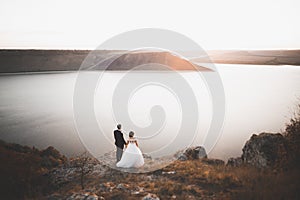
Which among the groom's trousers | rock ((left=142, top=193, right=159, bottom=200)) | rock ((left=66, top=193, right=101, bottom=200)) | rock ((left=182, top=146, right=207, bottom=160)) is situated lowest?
rock ((left=182, top=146, right=207, bottom=160))

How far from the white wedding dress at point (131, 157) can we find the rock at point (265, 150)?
6988mm

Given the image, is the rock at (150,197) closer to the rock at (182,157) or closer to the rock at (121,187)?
the rock at (121,187)

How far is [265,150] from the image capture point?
15.0 metres

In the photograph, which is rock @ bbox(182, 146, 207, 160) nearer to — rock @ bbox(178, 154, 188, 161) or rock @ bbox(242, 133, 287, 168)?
rock @ bbox(178, 154, 188, 161)

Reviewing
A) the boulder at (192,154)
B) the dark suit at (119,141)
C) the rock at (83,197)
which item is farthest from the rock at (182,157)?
the rock at (83,197)

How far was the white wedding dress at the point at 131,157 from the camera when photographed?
13.4 m

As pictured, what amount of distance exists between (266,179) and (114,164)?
778 cm

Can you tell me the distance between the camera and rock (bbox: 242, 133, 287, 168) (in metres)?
14.1

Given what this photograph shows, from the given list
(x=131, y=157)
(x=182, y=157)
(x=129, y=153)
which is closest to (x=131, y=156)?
(x=131, y=157)

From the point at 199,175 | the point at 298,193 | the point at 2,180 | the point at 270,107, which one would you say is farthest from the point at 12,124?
the point at 270,107

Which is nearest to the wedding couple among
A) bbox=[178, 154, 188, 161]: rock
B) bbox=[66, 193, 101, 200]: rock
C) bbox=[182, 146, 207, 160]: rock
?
bbox=[66, 193, 101, 200]: rock

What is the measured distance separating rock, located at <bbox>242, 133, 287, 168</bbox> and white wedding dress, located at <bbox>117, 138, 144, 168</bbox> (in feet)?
22.9

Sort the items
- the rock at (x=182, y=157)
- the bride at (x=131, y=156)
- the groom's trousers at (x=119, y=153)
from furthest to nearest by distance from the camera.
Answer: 1. the rock at (x=182, y=157)
2. the groom's trousers at (x=119, y=153)
3. the bride at (x=131, y=156)

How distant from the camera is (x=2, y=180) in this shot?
15.1 metres
